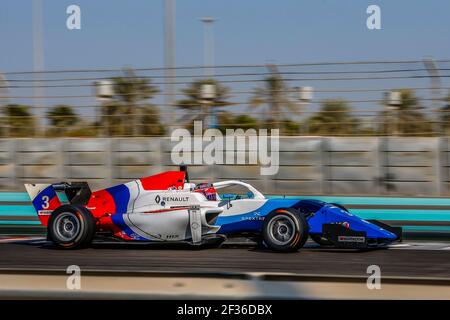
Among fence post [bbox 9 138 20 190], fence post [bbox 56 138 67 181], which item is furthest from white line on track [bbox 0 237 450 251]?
fence post [bbox 9 138 20 190]

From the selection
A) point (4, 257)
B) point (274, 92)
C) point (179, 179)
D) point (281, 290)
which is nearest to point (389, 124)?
point (274, 92)

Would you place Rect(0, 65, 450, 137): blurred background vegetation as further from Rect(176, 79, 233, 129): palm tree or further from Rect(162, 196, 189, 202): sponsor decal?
Rect(162, 196, 189, 202): sponsor decal

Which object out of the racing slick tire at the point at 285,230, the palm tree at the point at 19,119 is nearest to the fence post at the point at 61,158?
the palm tree at the point at 19,119

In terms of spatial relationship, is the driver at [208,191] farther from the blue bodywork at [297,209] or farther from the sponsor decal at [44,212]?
the sponsor decal at [44,212]

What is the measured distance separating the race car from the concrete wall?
3458 millimetres

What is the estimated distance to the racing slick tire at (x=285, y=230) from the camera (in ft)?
30.6

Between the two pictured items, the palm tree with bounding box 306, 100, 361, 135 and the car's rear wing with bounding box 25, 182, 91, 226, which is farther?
the palm tree with bounding box 306, 100, 361, 135

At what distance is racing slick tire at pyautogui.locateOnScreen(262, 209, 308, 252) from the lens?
933 cm

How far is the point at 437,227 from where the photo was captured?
36.4 ft

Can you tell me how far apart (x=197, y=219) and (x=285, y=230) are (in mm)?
1006

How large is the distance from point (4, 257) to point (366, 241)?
3951 mm

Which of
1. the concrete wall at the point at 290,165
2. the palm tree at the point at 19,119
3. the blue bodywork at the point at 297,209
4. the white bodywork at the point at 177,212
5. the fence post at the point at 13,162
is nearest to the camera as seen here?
the blue bodywork at the point at 297,209

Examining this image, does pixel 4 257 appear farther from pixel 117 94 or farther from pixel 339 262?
pixel 117 94
